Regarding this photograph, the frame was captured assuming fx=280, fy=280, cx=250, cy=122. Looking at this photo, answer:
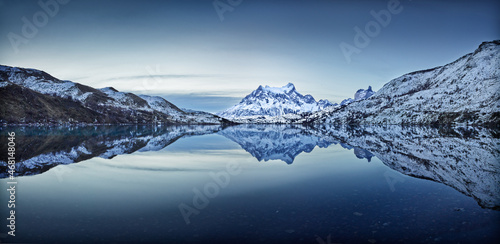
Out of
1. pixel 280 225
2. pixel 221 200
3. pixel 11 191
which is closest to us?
pixel 280 225

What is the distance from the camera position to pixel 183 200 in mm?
23062

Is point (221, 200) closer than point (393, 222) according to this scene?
No

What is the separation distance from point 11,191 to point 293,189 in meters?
25.8

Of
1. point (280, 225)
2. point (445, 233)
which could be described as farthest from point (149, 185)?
point (445, 233)

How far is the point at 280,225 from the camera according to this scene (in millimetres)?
17484

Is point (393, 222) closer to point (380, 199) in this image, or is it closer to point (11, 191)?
point (380, 199)

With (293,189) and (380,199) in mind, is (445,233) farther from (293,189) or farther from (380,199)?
(293,189)

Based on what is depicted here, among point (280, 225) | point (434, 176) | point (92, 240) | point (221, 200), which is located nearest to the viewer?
point (92, 240)

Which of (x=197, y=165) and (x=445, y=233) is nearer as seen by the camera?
(x=445, y=233)

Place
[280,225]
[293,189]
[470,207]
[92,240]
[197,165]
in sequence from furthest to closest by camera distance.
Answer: [197,165], [293,189], [470,207], [280,225], [92,240]

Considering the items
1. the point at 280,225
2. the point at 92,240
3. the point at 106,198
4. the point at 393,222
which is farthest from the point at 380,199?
the point at 106,198

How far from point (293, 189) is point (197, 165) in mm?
18803

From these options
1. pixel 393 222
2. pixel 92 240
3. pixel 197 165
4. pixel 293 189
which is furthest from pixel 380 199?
pixel 197 165

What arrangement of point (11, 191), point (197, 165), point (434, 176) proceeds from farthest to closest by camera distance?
point (197, 165)
point (434, 176)
point (11, 191)
